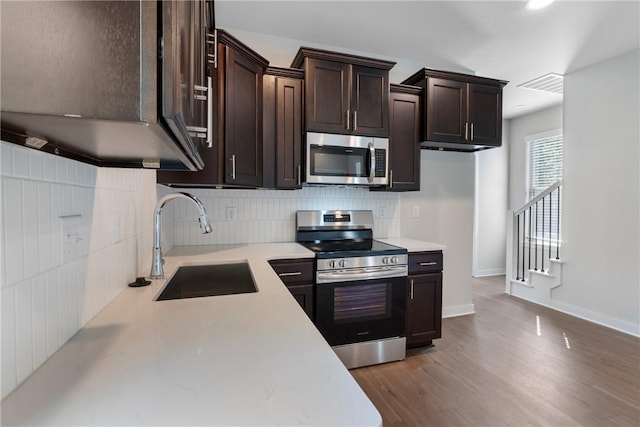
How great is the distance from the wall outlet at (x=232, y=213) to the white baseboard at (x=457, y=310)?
2.44m

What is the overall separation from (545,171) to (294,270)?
15.7 feet

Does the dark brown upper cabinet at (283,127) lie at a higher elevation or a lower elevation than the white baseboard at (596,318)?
higher

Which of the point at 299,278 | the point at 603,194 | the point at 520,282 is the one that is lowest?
the point at 520,282

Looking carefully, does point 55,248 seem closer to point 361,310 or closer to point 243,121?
point 243,121

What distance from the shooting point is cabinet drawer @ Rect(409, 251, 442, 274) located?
2.49 m

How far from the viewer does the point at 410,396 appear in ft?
6.56

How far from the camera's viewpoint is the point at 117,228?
110cm

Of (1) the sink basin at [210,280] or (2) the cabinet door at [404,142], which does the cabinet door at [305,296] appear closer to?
(1) the sink basin at [210,280]

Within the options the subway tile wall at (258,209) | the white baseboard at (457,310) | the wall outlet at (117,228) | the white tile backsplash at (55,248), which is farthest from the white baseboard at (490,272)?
the wall outlet at (117,228)

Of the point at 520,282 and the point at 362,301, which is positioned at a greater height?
the point at 362,301

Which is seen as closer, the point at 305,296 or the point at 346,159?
the point at 305,296

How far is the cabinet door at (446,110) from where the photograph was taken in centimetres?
273

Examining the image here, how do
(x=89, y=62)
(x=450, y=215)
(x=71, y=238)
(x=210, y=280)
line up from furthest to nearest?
(x=450, y=215), (x=210, y=280), (x=71, y=238), (x=89, y=62)

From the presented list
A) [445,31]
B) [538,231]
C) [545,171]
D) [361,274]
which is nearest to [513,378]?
[361,274]
